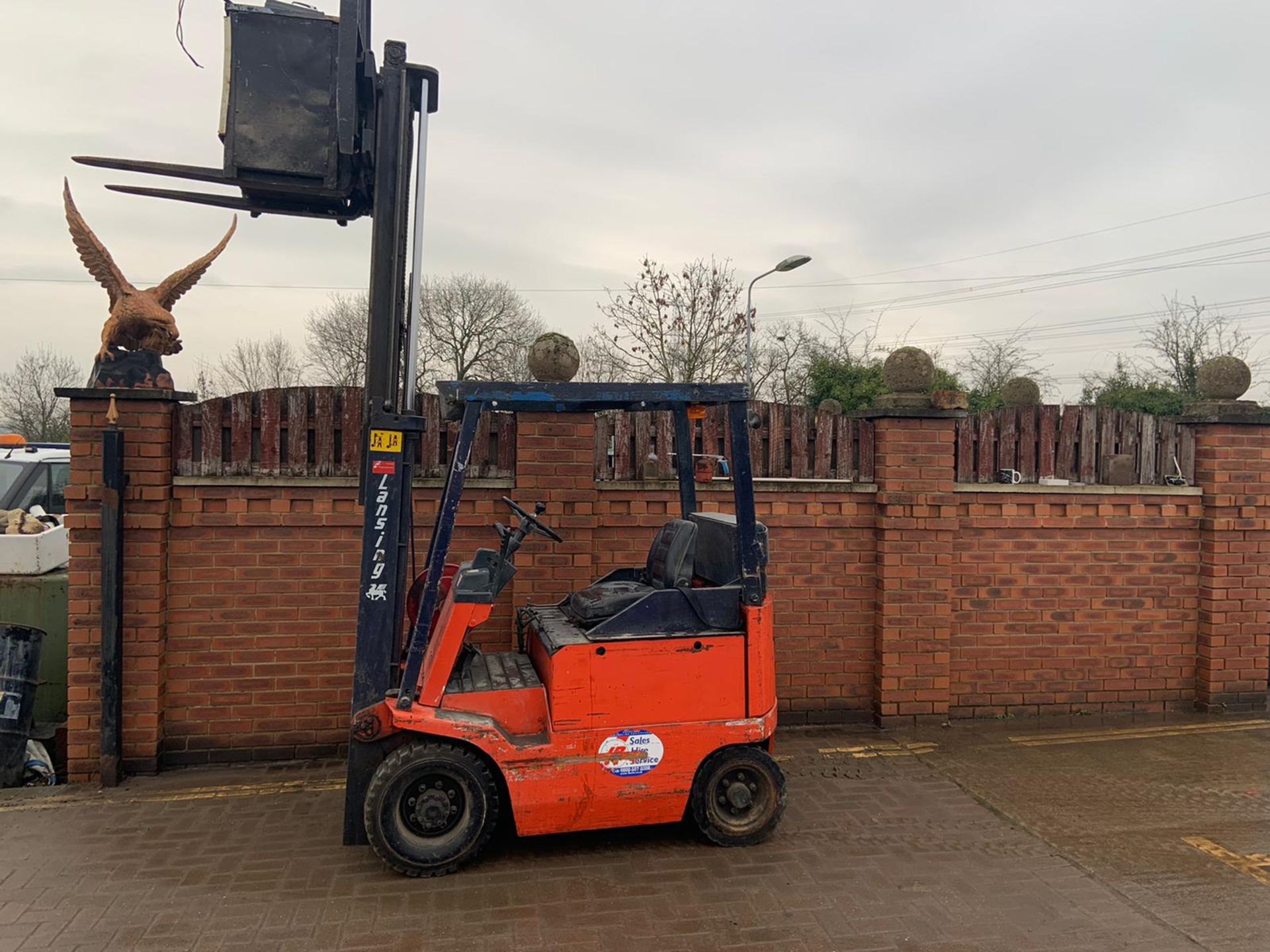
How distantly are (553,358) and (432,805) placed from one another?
3238mm

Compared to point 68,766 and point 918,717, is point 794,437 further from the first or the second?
point 68,766

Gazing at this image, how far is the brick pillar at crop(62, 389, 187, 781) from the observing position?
566cm

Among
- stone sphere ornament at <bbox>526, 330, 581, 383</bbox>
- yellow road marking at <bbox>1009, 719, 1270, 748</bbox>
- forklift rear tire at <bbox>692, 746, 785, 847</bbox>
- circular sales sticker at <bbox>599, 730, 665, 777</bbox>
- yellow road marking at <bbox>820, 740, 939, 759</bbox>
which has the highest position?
stone sphere ornament at <bbox>526, 330, 581, 383</bbox>

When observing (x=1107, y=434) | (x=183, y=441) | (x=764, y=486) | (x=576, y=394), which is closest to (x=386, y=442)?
(x=576, y=394)

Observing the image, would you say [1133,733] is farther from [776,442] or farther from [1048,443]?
[776,442]

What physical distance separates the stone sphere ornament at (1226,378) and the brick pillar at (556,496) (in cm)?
550

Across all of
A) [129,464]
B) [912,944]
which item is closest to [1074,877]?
[912,944]

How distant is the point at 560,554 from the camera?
6289 mm

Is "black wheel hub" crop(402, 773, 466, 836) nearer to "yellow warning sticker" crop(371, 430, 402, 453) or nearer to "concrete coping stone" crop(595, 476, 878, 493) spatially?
"yellow warning sticker" crop(371, 430, 402, 453)

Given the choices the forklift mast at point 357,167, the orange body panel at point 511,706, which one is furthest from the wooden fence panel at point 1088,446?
the forklift mast at point 357,167

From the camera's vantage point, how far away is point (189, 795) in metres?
5.41

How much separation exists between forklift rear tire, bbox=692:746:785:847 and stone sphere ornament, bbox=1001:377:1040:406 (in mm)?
4602

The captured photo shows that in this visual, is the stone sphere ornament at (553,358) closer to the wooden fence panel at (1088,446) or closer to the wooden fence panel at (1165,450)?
the wooden fence panel at (1088,446)

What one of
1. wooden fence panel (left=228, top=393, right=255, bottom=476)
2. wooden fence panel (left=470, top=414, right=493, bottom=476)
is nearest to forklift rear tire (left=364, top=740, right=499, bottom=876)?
wooden fence panel (left=470, top=414, right=493, bottom=476)
